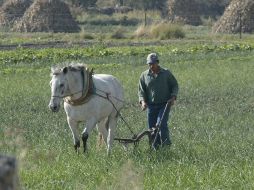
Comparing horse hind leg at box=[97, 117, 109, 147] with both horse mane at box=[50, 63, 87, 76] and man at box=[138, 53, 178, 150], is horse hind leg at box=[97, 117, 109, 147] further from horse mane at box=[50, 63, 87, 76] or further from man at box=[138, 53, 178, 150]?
horse mane at box=[50, 63, 87, 76]

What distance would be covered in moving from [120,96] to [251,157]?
298cm

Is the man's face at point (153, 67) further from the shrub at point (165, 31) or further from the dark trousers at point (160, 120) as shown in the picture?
the shrub at point (165, 31)

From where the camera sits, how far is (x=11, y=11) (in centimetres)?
6312

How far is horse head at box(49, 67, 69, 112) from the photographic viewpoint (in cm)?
955

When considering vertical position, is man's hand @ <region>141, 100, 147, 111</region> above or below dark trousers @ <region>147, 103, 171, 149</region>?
above

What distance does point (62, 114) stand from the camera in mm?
15789

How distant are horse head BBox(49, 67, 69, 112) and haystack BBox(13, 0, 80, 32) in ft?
149

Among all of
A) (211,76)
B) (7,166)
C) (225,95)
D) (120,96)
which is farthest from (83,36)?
(7,166)

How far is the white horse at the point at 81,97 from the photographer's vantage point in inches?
383

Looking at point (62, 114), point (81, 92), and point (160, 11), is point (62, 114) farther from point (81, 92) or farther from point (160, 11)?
point (160, 11)

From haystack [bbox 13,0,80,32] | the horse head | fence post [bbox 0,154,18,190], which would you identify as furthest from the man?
haystack [bbox 13,0,80,32]

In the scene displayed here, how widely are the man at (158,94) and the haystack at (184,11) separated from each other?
179ft

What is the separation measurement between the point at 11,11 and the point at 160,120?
54.3 meters

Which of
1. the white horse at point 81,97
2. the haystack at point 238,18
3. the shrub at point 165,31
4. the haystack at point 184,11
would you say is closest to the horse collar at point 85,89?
the white horse at point 81,97
